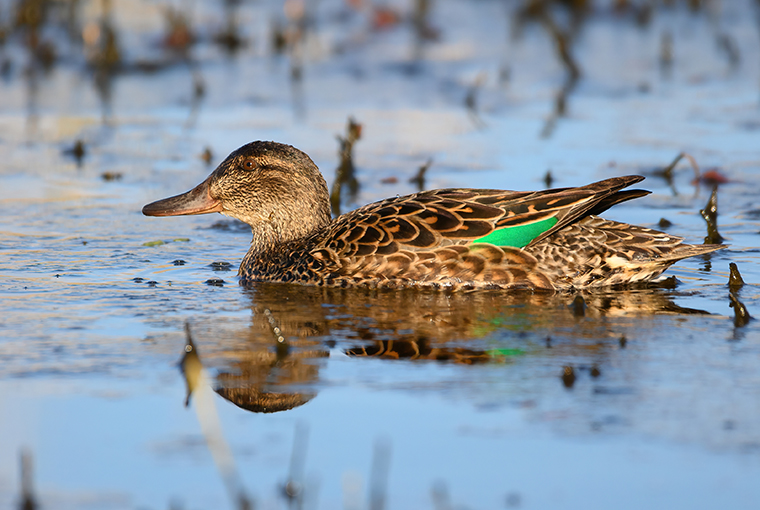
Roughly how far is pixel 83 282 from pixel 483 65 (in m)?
8.18

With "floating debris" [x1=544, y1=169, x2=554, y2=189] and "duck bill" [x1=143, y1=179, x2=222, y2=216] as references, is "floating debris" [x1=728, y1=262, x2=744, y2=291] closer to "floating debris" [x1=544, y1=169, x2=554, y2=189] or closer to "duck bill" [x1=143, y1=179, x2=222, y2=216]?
"floating debris" [x1=544, y1=169, x2=554, y2=189]

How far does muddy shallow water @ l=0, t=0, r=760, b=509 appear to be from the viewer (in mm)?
3777

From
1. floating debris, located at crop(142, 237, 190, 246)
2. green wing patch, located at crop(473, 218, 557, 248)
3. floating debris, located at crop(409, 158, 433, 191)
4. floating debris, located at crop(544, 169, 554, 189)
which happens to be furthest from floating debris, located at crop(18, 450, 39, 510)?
floating debris, located at crop(544, 169, 554, 189)

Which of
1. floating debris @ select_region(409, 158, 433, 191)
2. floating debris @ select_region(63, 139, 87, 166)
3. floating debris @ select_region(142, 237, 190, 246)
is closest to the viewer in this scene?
floating debris @ select_region(142, 237, 190, 246)

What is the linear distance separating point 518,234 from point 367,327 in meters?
1.14

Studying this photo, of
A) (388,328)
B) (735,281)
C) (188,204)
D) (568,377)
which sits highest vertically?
(188,204)

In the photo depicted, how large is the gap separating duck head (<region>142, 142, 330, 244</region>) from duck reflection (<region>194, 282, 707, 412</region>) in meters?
0.56

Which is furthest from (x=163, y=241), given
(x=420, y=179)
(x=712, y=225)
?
(x=712, y=225)

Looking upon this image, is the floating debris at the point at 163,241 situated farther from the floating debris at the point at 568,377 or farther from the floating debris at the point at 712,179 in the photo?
the floating debris at the point at 712,179

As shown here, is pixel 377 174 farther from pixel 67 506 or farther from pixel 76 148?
pixel 67 506

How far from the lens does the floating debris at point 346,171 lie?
8.39m

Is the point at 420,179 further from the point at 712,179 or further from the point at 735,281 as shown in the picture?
the point at 735,281

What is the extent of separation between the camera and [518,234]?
624 centimetres

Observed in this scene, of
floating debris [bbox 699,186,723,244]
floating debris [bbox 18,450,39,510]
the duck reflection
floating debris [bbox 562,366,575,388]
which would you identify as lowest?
floating debris [bbox 18,450,39,510]
